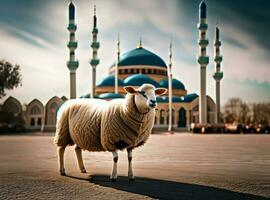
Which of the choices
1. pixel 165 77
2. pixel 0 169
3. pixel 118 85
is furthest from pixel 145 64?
pixel 0 169

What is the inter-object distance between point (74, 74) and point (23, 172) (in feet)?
162

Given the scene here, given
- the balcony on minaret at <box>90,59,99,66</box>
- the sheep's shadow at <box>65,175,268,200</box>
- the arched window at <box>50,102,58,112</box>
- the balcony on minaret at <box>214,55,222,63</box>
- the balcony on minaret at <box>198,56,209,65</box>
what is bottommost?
the sheep's shadow at <box>65,175,268,200</box>

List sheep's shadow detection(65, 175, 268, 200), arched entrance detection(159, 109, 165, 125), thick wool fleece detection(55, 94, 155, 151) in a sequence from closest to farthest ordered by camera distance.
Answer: sheep's shadow detection(65, 175, 268, 200) < thick wool fleece detection(55, 94, 155, 151) < arched entrance detection(159, 109, 165, 125)

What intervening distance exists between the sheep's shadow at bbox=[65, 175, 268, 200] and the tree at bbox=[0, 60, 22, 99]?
153 feet

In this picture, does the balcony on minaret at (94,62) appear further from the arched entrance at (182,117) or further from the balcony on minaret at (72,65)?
the arched entrance at (182,117)

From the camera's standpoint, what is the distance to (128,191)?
5832 mm

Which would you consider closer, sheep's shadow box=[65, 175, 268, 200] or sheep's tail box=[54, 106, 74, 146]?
sheep's shadow box=[65, 175, 268, 200]

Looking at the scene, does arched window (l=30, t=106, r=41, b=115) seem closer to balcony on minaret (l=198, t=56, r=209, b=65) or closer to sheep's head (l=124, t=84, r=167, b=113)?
balcony on minaret (l=198, t=56, r=209, b=65)

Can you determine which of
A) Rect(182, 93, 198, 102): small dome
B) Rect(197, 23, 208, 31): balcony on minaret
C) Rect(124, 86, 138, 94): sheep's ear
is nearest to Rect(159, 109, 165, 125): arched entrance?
Rect(182, 93, 198, 102): small dome

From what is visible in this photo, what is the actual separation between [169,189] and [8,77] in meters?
48.6

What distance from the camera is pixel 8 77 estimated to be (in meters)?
51.3

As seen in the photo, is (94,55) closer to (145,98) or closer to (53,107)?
(53,107)

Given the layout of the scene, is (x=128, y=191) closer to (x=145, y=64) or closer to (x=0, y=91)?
(x=0, y=91)

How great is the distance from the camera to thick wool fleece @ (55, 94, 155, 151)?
691cm
